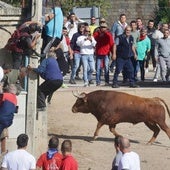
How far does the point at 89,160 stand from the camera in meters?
14.2

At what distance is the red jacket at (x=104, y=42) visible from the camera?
21.3m

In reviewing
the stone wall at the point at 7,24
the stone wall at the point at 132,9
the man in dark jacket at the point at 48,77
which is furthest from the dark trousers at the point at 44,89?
the stone wall at the point at 132,9

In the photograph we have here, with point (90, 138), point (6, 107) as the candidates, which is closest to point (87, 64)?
point (90, 138)

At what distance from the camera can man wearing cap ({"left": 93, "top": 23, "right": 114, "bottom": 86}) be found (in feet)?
70.0

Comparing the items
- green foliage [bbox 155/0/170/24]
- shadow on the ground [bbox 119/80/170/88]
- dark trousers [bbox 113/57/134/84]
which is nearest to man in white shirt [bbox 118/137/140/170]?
dark trousers [bbox 113/57/134/84]

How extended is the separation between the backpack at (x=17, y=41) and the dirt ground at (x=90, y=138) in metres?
2.23

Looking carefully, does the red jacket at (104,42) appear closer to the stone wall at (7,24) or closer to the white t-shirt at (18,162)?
the stone wall at (7,24)

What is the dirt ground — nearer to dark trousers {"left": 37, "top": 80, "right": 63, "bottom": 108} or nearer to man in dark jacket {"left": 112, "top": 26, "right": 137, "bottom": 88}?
dark trousers {"left": 37, "top": 80, "right": 63, "bottom": 108}

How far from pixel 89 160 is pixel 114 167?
3.83m

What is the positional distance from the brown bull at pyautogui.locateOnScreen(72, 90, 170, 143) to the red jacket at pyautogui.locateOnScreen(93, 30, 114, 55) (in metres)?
5.40

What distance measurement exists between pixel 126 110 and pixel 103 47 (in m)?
5.82

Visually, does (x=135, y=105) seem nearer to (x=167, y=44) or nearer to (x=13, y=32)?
(x=13, y=32)

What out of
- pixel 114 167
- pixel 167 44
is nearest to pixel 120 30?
pixel 167 44

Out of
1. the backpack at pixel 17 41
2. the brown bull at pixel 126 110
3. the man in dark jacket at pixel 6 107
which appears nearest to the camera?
the man in dark jacket at pixel 6 107
